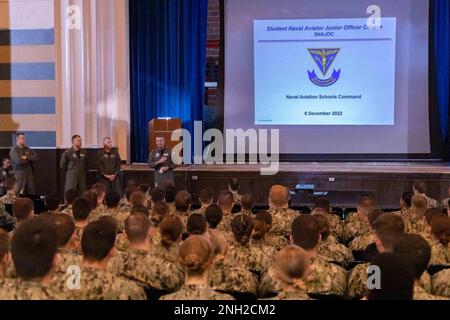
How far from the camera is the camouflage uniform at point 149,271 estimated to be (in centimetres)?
321

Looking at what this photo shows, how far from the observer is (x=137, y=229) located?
3.31m

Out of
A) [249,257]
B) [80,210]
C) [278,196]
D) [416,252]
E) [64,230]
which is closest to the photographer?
[416,252]

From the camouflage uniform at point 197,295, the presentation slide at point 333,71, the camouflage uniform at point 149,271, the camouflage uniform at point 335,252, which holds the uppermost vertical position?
the presentation slide at point 333,71

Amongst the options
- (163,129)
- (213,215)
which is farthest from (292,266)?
(163,129)

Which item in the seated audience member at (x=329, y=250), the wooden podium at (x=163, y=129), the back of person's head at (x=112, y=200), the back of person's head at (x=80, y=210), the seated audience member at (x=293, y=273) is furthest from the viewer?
the wooden podium at (x=163, y=129)

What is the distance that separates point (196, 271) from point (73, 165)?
23.8 ft

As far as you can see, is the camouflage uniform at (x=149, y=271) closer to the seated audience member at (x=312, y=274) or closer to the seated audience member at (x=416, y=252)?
the seated audience member at (x=312, y=274)

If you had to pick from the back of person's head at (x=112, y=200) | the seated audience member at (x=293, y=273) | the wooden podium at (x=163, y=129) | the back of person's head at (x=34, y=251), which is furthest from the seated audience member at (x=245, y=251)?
the wooden podium at (x=163, y=129)

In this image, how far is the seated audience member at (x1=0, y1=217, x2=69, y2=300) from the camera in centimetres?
239

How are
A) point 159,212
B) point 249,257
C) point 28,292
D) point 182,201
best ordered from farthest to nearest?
point 182,201, point 159,212, point 249,257, point 28,292

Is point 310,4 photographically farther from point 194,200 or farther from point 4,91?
point 4,91

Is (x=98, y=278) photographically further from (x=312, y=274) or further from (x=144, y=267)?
(x=312, y=274)

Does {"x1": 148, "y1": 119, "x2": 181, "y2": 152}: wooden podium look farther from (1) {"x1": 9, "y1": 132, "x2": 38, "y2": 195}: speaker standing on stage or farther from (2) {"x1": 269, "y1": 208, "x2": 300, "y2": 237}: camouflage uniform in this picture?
(2) {"x1": 269, "y1": 208, "x2": 300, "y2": 237}: camouflage uniform

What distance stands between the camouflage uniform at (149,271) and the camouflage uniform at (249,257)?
1.61 ft
